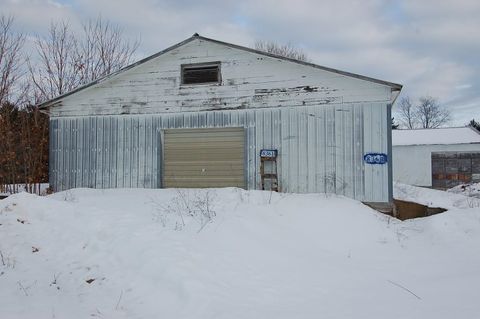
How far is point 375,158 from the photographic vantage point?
32.6 ft

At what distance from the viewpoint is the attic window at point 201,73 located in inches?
440

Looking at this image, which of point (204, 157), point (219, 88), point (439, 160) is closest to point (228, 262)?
point (204, 157)

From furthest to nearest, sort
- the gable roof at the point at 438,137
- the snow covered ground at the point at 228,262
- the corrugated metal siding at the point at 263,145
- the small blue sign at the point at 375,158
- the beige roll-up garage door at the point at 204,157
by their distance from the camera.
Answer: the gable roof at the point at 438,137, the beige roll-up garage door at the point at 204,157, the corrugated metal siding at the point at 263,145, the small blue sign at the point at 375,158, the snow covered ground at the point at 228,262

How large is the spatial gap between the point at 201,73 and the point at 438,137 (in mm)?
20842

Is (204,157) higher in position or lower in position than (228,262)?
higher

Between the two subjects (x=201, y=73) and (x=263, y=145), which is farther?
(x=201, y=73)

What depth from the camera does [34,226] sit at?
20.9 ft

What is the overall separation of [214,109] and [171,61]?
196 cm

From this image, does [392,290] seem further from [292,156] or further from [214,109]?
[214,109]

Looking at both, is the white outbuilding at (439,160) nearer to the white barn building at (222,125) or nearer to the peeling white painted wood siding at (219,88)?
the white barn building at (222,125)

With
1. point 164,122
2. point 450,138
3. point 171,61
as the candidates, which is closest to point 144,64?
point 171,61

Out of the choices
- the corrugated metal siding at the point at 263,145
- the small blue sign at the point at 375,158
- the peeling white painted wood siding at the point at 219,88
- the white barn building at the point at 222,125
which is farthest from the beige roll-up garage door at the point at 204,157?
the small blue sign at the point at 375,158

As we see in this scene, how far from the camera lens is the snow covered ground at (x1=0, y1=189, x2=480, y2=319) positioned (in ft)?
14.0

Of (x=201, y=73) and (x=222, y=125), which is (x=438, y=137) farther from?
(x=201, y=73)
